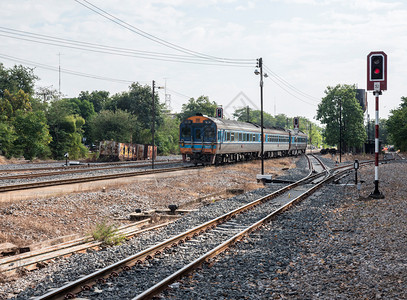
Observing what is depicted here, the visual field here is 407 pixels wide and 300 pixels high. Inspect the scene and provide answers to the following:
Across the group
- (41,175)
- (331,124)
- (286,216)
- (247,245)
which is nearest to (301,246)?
(247,245)

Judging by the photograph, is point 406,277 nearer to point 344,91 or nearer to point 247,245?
point 247,245

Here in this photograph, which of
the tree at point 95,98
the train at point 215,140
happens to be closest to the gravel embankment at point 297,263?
the train at point 215,140

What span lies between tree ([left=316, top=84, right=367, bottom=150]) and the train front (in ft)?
134

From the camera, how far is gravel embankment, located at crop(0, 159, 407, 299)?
18.0 ft

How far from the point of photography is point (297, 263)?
22.4 ft

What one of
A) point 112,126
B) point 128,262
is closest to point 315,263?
point 128,262

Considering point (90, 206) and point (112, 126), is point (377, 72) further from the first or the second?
point (112, 126)

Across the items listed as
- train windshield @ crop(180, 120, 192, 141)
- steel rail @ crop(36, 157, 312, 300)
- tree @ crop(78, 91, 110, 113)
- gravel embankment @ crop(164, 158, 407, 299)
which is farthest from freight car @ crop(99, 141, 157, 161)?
tree @ crop(78, 91, 110, 113)

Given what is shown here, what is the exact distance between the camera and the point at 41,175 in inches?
765

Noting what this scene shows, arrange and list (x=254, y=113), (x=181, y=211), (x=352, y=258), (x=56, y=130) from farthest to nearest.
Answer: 1. (x=254, y=113)
2. (x=56, y=130)
3. (x=181, y=211)
4. (x=352, y=258)

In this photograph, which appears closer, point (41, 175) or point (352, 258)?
point (352, 258)

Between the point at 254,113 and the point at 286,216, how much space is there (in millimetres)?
168615

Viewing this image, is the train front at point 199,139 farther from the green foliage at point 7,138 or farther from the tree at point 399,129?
the tree at point 399,129

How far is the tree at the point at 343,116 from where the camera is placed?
63.7m
